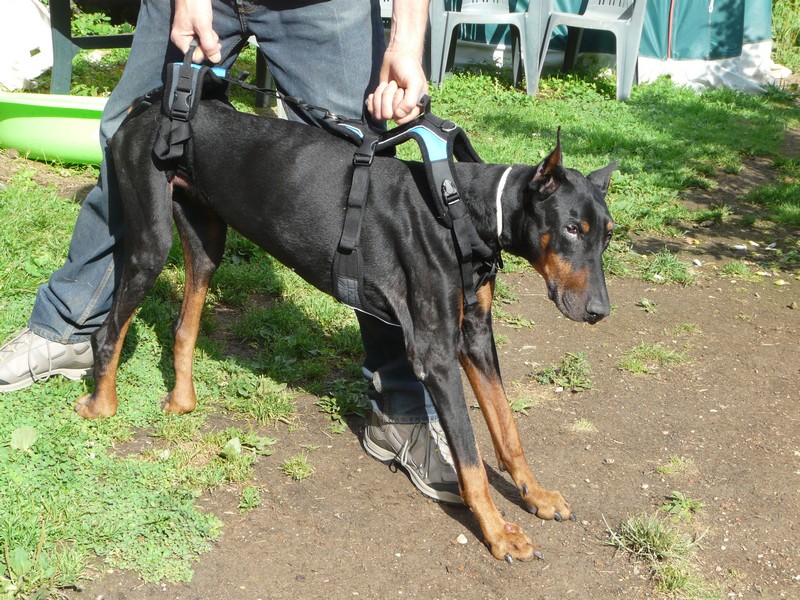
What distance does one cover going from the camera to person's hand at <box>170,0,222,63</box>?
304 cm

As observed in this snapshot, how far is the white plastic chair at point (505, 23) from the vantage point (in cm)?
1038

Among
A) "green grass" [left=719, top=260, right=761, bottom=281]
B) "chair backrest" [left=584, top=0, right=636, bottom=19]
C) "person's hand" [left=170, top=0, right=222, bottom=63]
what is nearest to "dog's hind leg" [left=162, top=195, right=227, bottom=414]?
"person's hand" [left=170, top=0, right=222, bottom=63]

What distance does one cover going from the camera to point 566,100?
1034 cm

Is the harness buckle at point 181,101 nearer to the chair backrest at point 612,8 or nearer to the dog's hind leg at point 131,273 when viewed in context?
the dog's hind leg at point 131,273

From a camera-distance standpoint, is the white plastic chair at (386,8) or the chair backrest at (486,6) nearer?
the white plastic chair at (386,8)

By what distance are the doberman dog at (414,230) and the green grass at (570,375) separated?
1.02 m

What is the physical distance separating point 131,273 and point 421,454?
4.54 feet

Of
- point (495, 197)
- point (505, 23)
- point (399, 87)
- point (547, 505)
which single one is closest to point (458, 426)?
point (547, 505)

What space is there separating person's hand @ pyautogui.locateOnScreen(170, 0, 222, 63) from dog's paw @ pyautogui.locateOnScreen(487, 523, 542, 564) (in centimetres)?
207

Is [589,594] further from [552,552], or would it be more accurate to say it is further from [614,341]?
[614,341]

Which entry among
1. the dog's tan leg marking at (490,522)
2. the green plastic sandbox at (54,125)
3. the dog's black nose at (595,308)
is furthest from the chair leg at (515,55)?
the dog's tan leg marking at (490,522)

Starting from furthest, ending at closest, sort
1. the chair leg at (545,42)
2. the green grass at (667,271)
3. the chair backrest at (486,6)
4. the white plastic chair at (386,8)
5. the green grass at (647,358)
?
the chair backrest at (486,6)
the chair leg at (545,42)
the white plastic chair at (386,8)
the green grass at (667,271)
the green grass at (647,358)

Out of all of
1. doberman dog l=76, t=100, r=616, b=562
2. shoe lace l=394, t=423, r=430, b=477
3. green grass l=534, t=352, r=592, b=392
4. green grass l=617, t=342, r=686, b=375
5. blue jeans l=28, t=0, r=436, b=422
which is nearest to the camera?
doberman dog l=76, t=100, r=616, b=562

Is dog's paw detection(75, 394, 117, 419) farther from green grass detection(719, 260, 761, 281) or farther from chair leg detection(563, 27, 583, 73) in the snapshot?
chair leg detection(563, 27, 583, 73)
